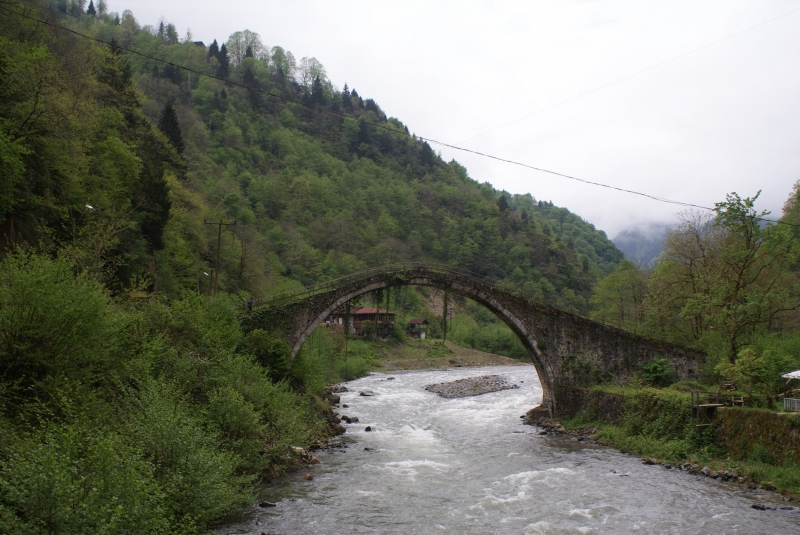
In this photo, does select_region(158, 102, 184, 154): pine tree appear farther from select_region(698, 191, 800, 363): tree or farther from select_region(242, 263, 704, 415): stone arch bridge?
select_region(698, 191, 800, 363): tree

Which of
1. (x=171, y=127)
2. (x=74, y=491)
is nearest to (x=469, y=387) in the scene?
(x=171, y=127)

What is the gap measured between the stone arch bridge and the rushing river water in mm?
4546

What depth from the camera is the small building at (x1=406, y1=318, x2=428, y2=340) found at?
259 feet

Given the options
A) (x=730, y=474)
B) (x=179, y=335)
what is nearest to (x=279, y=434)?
(x=179, y=335)

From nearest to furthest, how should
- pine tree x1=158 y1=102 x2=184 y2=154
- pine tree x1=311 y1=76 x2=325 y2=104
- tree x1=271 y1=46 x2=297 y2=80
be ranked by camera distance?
pine tree x1=158 y1=102 x2=184 y2=154
pine tree x1=311 y1=76 x2=325 y2=104
tree x1=271 y1=46 x2=297 y2=80

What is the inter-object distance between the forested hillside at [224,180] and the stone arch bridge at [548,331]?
847cm

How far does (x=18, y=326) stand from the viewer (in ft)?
35.8

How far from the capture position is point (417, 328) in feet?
261

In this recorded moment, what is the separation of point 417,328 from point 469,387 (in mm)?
40017

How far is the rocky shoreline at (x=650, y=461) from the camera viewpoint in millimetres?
14743

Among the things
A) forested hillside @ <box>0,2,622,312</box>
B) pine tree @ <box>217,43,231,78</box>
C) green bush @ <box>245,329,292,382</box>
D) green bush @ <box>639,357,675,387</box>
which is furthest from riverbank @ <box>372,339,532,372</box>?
pine tree @ <box>217,43,231,78</box>

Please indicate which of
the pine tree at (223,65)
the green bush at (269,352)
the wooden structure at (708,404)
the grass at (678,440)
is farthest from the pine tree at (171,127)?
the pine tree at (223,65)

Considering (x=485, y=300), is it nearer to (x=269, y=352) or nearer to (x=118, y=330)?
(x=269, y=352)

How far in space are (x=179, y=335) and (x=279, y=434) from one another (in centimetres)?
508
